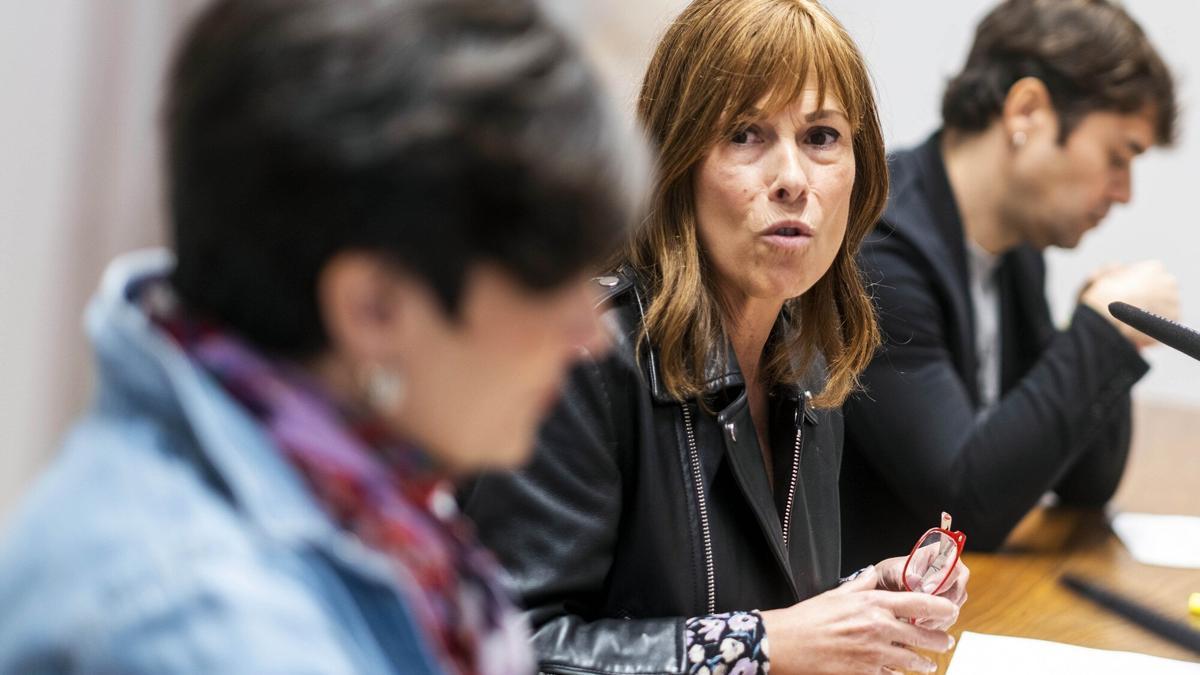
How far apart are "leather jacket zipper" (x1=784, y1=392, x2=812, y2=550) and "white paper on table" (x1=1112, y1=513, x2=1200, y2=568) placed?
0.79 metres

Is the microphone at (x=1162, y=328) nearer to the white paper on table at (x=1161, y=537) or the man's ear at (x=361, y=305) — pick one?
the white paper on table at (x=1161, y=537)

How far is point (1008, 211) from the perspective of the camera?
2361mm

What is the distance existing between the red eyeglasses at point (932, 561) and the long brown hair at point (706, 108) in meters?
0.21

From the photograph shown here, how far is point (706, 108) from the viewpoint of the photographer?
1.37 m

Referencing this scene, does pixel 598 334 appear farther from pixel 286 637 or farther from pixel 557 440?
pixel 557 440

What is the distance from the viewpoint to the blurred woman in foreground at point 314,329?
623mm

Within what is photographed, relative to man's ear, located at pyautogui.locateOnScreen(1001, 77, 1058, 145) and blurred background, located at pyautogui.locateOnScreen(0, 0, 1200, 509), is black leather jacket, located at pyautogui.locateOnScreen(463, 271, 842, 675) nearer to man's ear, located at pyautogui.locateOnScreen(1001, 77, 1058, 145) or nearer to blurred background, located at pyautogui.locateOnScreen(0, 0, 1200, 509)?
blurred background, located at pyautogui.locateOnScreen(0, 0, 1200, 509)

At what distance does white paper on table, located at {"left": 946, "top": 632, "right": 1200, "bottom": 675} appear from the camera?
1457mm

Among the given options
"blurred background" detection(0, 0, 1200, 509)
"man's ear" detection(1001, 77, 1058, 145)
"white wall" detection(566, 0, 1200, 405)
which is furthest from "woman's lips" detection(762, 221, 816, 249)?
"white wall" detection(566, 0, 1200, 405)

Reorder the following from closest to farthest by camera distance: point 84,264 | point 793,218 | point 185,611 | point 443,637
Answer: point 185,611 → point 443,637 → point 793,218 → point 84,264

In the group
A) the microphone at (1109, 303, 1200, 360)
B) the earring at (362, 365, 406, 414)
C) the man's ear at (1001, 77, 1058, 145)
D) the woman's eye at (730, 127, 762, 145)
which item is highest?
the earring at (362, 365, 406, 414)

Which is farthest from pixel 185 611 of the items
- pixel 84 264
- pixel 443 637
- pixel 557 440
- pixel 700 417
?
pixel 84 264

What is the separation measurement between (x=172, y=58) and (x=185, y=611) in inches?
10.2

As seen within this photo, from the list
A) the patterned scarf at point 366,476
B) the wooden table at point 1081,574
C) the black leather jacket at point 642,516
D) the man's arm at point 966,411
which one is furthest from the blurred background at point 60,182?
the patterned scarf at point 366,476
